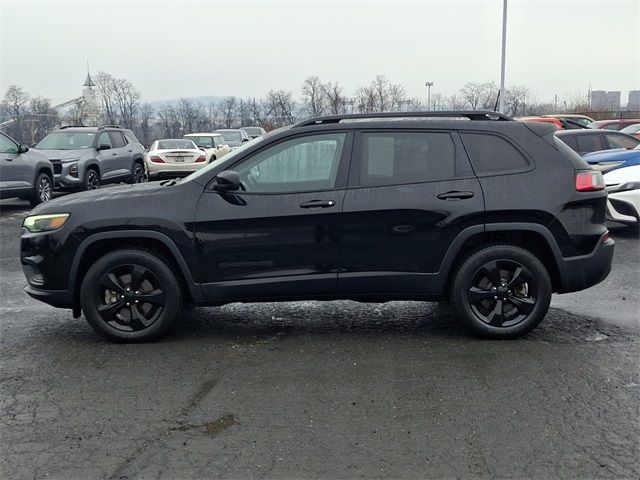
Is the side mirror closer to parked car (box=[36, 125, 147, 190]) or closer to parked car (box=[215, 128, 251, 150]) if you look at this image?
parked car (box=[36, 125, 147, 190])

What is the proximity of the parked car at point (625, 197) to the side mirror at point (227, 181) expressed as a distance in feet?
22.1

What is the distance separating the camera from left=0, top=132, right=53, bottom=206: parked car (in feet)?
39.3

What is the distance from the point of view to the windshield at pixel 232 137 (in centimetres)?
2804

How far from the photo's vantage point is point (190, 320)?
17.9 ft

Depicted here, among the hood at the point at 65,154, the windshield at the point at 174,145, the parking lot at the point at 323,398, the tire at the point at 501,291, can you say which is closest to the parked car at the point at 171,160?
the windshield at the point at 174,145

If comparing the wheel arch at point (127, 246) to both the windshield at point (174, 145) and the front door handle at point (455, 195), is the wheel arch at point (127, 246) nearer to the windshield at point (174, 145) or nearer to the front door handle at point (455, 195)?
the front door handle at point (455, 195)

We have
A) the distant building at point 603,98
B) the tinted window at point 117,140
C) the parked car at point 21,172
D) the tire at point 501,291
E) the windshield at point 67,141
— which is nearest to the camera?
the tire at point 501,291

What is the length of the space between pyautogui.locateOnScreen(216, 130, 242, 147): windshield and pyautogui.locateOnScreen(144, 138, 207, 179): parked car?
889 centimetres

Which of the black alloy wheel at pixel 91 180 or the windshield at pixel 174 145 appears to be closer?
the black alloy wheel at pixel 91 180

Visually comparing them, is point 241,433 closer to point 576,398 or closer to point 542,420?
point 542,420

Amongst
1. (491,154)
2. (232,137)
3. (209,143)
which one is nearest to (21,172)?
(491,154)

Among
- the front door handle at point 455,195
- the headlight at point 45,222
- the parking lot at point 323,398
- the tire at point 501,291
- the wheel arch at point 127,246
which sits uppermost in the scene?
the front door handle at point 455,195

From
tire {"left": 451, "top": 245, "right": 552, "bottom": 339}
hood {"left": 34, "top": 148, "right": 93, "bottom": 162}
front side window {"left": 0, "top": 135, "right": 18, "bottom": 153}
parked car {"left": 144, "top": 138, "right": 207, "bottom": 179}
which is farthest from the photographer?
parked car {"left": 144, "top": 138, "right": 207, "bottom": 179}

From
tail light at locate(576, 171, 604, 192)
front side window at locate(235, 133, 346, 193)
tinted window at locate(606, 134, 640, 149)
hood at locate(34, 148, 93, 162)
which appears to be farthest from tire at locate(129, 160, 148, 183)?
tail light at locate(576, 171, 604, 192)
